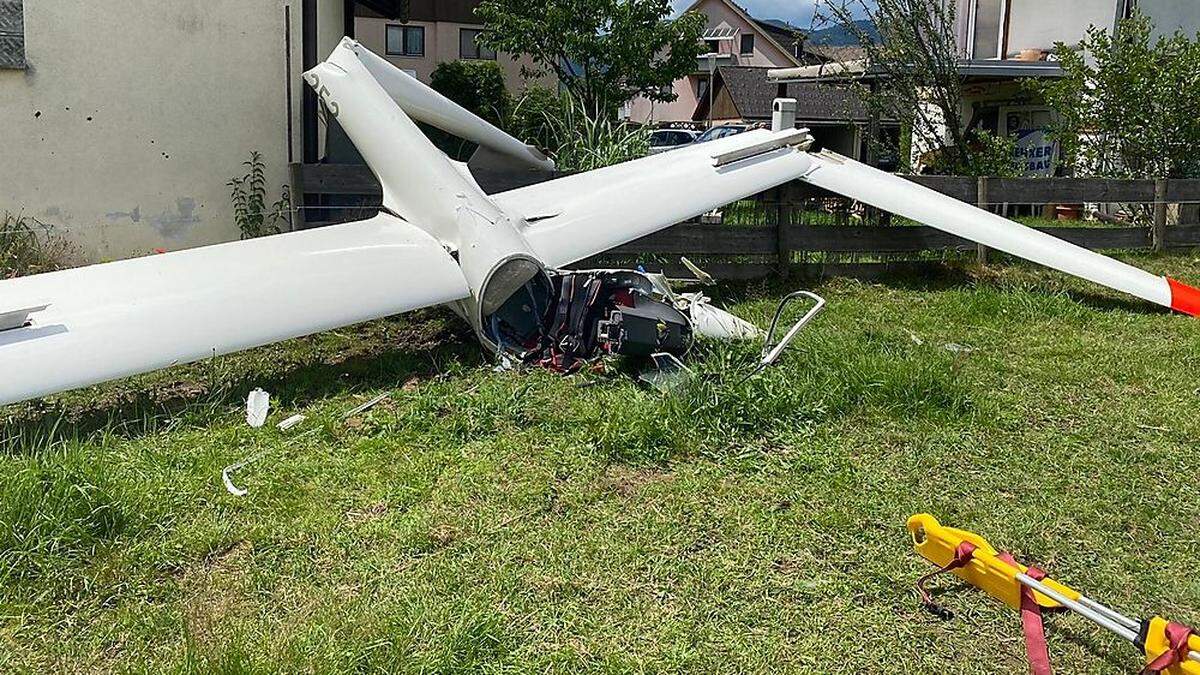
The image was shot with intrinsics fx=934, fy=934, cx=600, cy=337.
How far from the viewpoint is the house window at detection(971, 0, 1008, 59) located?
757 inches

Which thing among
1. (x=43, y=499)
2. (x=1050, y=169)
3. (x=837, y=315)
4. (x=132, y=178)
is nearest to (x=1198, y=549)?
(x=837, y=315)

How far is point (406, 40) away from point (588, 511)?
3989cm

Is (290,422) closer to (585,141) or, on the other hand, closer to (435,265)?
(435,265)

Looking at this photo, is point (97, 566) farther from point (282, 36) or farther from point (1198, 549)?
point (282, 36)

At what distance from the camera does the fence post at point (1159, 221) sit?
409 inches

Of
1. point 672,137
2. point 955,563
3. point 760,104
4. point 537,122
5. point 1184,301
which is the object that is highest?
point 760,104

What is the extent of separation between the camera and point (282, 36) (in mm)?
10039

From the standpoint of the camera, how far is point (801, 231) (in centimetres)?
899

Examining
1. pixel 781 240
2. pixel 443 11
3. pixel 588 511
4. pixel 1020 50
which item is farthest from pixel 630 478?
pixel 443 11

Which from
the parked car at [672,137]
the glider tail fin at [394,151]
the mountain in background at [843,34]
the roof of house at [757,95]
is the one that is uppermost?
the roof of house at [757,95]

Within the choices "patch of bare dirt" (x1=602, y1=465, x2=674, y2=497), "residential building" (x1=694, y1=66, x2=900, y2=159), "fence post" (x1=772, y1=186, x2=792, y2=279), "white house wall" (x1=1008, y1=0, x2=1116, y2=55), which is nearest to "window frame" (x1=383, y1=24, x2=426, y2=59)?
"residential building" (x1=694, y1=66, x2=900, y2=159)

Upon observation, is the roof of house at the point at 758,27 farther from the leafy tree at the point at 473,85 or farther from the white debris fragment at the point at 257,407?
the white debris fragment at the point at 257,407

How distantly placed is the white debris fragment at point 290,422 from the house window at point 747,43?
232ft

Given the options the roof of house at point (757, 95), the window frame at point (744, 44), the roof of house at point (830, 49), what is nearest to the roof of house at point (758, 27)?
the window frame at point (744, 44)
